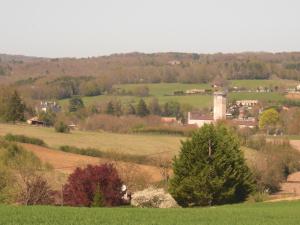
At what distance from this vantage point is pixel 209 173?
40.7 metres

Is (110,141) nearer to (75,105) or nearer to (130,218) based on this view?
(130,218)

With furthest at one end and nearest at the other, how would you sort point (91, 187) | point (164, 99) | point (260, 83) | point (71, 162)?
point (260, 83) < point (164, 99) < point (71, 162) < point (91, 187)

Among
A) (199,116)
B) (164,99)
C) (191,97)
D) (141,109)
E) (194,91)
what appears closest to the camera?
(199,116)

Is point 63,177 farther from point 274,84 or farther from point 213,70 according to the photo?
point 213,70

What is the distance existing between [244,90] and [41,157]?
3970 inches

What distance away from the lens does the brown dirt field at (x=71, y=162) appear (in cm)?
5409

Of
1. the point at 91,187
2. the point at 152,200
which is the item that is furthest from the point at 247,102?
the point at 91,187

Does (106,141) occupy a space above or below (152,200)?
above

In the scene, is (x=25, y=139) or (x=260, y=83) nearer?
(x=25, y=139)

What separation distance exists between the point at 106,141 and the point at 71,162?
15.6 metres

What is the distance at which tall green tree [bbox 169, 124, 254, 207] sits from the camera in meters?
40.4

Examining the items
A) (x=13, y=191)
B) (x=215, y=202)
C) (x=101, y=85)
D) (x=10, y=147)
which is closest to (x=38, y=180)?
(x=13, y=191)

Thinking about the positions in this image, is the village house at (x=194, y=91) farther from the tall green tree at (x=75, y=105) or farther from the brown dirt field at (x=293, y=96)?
the tall green tree at (x=75, y=105)

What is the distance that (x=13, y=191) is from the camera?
3853cm
